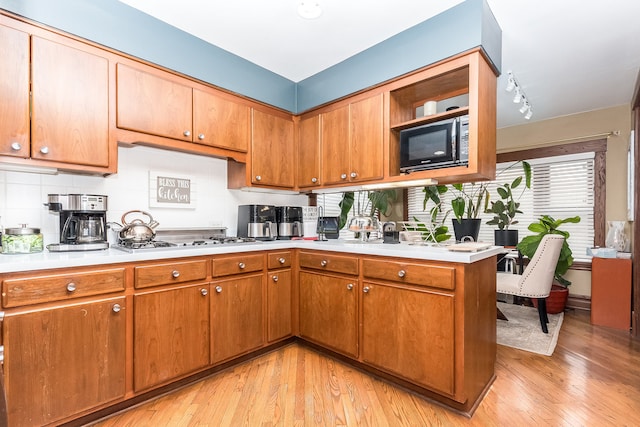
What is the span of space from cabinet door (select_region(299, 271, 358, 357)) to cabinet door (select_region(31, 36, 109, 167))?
1.73 metres

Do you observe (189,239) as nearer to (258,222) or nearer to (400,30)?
(258,222)

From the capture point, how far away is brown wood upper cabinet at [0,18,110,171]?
5.76 feet

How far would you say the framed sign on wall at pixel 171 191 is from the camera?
254 cm

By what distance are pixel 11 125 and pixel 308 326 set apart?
91.6 inches

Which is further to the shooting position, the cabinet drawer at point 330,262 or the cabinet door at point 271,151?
the cabinet door at point 271,151

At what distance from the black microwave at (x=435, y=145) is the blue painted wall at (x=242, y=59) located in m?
0.45

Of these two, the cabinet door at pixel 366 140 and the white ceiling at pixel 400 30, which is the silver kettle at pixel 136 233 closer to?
the white ceiling at pixel 400 30

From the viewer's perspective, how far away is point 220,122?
8.73 feet

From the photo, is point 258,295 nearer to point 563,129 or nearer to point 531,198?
point 531,198

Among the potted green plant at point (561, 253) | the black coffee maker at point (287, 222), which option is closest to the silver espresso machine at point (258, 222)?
the black coffee maker at point (287, 222)

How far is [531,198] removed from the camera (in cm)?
441

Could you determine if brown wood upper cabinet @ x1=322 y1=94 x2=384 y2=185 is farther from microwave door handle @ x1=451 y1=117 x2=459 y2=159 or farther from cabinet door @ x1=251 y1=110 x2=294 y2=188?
microwave door handle @ x1=451 y1=117 x2=459 y2=159

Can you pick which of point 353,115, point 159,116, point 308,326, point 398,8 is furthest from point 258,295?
point 398,8

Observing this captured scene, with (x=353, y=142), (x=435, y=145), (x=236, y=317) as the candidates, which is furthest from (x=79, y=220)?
(x=435, y=145)
